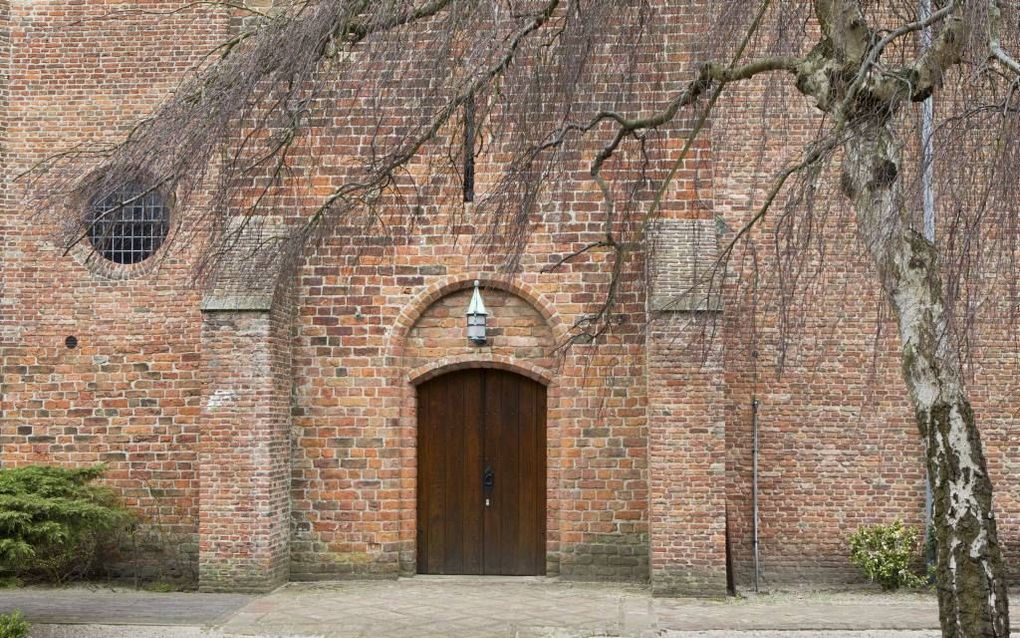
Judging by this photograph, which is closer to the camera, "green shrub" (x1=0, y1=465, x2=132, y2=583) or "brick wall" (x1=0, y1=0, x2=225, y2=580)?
"green shrub" (x1=0, y1=465, x2=132, y2=583)

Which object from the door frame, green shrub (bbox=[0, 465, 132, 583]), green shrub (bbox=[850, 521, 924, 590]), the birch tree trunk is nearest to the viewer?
the birch tree trunk

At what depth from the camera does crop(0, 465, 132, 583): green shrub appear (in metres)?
9.10

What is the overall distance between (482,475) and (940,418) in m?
6.12

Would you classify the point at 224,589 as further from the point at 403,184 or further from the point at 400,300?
the point at 403,184

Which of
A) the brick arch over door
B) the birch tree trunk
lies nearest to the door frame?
Answer: the brick arch over door

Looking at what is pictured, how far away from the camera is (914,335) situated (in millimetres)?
6793

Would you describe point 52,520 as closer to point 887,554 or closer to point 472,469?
point 472,469

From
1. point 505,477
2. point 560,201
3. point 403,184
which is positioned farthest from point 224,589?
point 560,201

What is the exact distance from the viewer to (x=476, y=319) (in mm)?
11523

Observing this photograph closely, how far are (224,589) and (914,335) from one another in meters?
7.45

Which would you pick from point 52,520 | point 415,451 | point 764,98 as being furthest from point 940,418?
point 52,520

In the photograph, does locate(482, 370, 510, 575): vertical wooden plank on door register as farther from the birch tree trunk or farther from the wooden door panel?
the birch tree trunk

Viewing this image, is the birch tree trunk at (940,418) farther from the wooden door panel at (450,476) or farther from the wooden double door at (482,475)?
the wooden door panel at (450,476)

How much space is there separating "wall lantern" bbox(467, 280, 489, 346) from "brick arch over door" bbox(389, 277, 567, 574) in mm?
210
